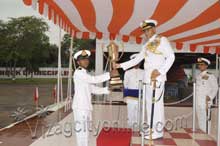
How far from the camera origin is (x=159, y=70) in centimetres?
362

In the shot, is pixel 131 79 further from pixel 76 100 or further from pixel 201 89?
pixel 76 100

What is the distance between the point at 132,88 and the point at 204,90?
127 centimetres

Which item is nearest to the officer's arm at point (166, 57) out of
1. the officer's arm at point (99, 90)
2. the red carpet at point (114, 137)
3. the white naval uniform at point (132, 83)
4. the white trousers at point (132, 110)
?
the officer's arm at point (99, 90)

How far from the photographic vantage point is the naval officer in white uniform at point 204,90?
5473 mm

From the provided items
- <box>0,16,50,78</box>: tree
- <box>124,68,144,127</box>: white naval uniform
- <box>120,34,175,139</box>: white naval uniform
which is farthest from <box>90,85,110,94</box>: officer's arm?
<box>0,16,50,78</box>: tree

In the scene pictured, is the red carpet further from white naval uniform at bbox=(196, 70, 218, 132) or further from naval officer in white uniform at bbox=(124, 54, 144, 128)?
white naval uniform at bbox=(196, 70, 218, 132)

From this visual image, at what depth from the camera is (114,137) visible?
4.99 m

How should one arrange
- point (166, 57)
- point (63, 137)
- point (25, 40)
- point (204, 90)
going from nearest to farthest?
point (166, 57) → point (204, 90) → point (63, 137) → point (25, 40)

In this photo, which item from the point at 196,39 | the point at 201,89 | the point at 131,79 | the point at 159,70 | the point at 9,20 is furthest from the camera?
the point at 9,20

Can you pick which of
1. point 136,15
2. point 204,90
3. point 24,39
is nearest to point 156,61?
point 136,15

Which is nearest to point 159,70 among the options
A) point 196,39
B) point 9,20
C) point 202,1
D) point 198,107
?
point 202,1

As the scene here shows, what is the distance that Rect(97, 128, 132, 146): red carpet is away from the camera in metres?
4.61

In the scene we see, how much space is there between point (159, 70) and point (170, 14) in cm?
141
